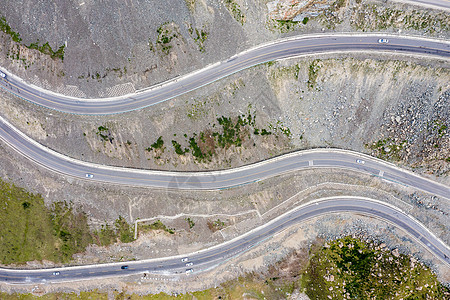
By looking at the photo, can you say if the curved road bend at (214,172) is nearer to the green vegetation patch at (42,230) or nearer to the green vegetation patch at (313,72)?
the green vegetation patch at (42,230)

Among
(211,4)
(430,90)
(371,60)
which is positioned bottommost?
(430,90)

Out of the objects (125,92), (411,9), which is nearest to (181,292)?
(125,92)

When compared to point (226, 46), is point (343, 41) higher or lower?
lower

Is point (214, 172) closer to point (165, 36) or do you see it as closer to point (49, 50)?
point (165, 36)

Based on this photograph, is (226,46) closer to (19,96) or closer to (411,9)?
(411,9)

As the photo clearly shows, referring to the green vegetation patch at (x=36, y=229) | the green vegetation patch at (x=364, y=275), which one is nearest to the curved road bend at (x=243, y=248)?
the green vegetation patch at (x=36, y=229)

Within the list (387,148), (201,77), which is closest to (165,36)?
(201,77)
